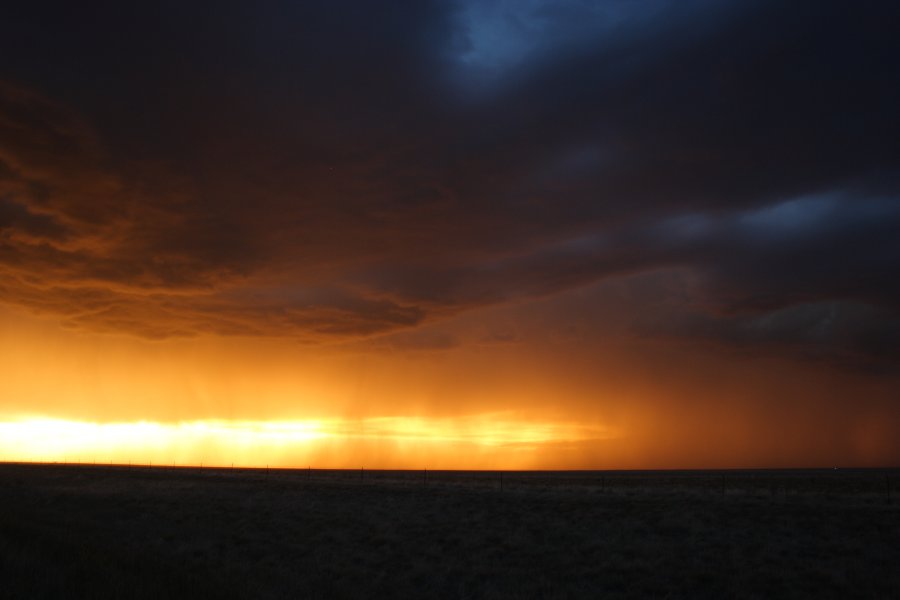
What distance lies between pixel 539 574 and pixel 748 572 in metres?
7.47

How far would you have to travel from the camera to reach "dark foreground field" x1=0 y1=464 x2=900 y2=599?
19.2m

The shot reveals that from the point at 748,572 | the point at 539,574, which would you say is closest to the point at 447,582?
the point at 539,574

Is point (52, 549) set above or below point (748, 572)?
above

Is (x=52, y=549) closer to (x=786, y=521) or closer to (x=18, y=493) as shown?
(x=786, y=521)

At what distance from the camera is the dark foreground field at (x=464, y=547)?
62.9 feet

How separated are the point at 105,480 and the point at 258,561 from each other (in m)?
55.3

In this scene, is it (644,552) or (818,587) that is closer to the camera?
(818,587)

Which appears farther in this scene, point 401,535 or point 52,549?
point 401,535

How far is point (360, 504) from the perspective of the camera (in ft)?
149

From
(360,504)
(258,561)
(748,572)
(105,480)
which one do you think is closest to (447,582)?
(258,561)

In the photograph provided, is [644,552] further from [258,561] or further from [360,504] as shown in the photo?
[360,504]

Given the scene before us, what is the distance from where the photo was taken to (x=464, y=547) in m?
29.6

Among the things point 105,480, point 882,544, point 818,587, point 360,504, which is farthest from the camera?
point 105,480

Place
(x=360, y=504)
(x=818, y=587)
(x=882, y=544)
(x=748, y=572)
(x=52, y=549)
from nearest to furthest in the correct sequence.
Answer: (x=52, y=549)
(x=818, y=587)
(x=748, y=572)
(x=882, y=544)
(x=360, y=504)
